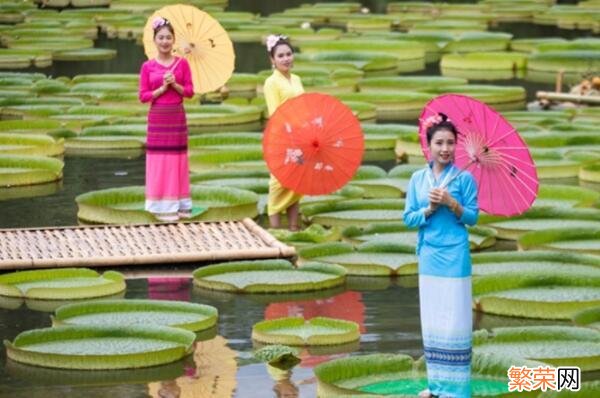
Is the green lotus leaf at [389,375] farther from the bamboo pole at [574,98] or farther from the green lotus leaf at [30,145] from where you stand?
the bamboo pole at [574,98]

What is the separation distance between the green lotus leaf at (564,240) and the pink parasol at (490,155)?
3105 mm

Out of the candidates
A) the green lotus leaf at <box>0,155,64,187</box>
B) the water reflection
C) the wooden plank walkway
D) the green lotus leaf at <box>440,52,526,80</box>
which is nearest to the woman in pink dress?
the wooden plank walkway

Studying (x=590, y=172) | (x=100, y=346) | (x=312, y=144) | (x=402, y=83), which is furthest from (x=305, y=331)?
(x=402, y=83)

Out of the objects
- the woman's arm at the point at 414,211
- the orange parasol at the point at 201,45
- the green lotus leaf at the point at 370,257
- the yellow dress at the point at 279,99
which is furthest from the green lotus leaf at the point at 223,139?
the woman's arm at the point at 414,211

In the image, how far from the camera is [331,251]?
9883 mm

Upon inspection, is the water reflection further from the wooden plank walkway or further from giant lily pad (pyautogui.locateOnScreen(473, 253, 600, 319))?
the wooden plank walkway

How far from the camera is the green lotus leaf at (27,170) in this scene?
12.5 meters

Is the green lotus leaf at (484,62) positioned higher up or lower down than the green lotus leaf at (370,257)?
higher up

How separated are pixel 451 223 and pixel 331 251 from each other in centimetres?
347

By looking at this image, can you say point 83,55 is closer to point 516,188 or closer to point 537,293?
point 537,293

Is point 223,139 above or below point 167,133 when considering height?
below

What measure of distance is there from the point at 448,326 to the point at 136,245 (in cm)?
401

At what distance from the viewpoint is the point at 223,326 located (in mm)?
8375

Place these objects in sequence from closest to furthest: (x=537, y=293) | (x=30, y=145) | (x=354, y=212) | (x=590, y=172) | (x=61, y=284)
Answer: (x=537, y=293), (x=61, y=284), (x=354, y=212), (x=590, y=172), (x=30, y=145)
